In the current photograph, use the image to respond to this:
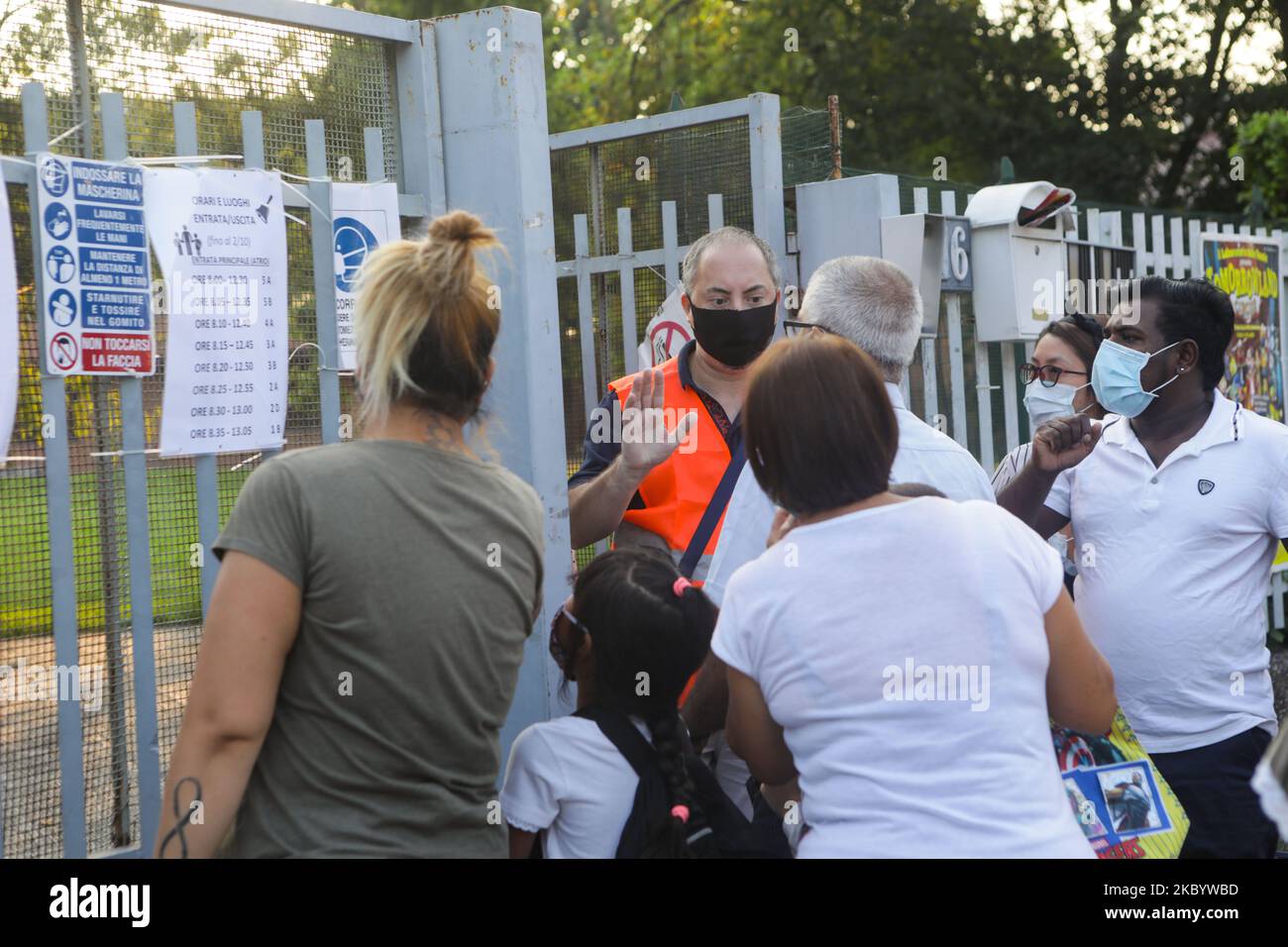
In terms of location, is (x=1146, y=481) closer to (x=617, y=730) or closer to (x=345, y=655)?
(x=617, y=730)

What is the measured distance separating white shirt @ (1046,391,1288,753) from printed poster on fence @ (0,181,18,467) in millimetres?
2521

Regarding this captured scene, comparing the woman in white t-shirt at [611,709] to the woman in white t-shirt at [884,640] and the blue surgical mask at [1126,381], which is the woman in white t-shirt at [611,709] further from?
the blue surgical mask at [1126,381]

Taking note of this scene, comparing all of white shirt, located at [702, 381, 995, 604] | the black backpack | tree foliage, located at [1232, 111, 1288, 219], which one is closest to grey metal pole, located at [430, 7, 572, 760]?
white shirt, located at [702, 381, 995, 604]

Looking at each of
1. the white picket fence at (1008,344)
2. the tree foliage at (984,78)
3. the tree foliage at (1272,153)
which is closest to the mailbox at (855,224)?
the white picket fence at (1008,344)

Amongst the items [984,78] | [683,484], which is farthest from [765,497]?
[984,78]

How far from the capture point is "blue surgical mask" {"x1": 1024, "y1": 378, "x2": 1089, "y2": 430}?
14.3ft

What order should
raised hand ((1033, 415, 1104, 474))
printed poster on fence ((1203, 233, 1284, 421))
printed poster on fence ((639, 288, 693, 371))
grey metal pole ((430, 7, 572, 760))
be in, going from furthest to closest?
printed poster on fence ((1203, 233, 1284, 421)) → printed poster on fence ((639, 288, 693, 371)) → raised hand ((1033, 415, 1104, 474)) → grey metal pole ((430, 7, 572, 760))

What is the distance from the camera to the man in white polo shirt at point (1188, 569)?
10.5ft

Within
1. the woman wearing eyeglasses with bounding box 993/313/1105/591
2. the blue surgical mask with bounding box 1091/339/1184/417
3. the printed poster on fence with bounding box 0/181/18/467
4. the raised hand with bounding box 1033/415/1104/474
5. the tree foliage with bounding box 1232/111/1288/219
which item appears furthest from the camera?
the tree foliage with bounding box 1232/111/1288/219

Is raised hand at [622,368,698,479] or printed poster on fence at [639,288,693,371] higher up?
printed poster on fence at [639,288,693,371]

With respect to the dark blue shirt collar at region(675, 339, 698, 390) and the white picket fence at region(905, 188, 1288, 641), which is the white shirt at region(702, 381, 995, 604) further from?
the white picket fence at region(905, 188, 1288, 641)

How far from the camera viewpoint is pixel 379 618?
204 centimetres

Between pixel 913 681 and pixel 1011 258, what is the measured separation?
329cm

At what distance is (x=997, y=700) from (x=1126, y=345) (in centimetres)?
175
